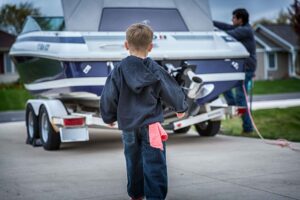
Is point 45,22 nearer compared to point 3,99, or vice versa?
point 45,22

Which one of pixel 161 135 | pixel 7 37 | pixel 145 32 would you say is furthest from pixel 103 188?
pixel 7 37

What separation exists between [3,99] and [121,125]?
26262mm

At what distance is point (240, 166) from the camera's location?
7777 mm

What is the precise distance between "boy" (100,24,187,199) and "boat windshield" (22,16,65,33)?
4.70m

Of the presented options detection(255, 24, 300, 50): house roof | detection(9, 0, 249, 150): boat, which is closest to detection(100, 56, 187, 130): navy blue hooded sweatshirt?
detection(9, 0, 249, 150): boat

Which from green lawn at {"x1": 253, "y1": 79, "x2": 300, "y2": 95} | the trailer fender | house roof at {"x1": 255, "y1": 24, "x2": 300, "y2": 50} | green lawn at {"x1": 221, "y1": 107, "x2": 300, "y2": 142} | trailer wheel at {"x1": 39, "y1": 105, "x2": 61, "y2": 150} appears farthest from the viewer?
house roof at {"x1": 255, "y1": 24, "x2": 300, "y2": 50}

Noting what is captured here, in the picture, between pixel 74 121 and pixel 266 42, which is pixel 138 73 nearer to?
pixel 74 121

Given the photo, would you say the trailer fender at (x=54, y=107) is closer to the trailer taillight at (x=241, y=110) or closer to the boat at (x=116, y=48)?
the boat at (x=116, y=48)

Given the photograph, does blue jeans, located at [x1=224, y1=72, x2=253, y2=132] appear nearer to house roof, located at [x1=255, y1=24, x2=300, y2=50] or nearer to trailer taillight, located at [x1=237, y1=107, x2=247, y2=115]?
trailer taillight, located at [x1=237, y1=107, x2=247, y2=115]

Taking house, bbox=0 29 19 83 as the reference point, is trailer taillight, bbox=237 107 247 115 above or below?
above

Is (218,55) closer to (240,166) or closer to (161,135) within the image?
(240,166)

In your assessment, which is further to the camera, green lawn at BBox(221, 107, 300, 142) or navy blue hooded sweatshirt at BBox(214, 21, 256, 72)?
navy blue hooded sweatshirt at BBox(214, 21, 256, 72)

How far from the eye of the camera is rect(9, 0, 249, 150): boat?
9406 millimetres

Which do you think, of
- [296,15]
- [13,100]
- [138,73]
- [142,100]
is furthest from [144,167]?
[13,100]
